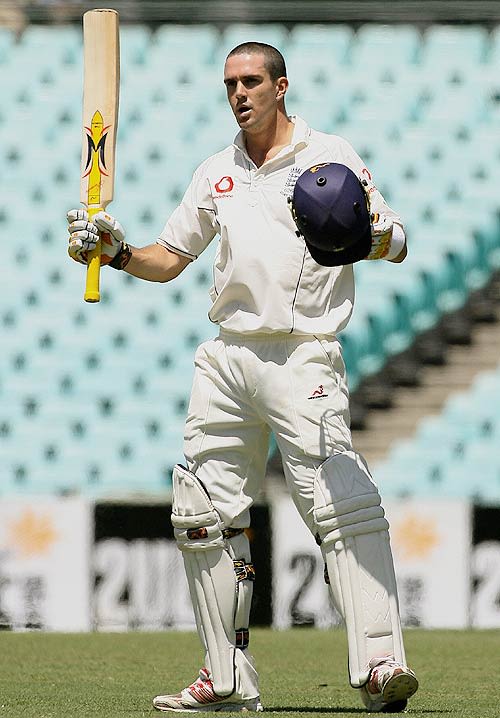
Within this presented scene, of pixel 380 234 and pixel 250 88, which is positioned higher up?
pixel 250 88

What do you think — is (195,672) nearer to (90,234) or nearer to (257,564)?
(90,234)

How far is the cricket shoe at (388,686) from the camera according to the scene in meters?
3.69

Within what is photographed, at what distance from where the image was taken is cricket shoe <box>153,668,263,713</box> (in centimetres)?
394

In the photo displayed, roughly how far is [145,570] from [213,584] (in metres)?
3.23

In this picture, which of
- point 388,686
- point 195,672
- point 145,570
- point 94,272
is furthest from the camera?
point 145,570

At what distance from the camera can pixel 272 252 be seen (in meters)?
3.92

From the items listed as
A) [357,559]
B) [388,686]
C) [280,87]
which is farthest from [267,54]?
[388,686]

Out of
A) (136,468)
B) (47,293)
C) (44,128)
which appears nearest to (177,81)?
(44,128)

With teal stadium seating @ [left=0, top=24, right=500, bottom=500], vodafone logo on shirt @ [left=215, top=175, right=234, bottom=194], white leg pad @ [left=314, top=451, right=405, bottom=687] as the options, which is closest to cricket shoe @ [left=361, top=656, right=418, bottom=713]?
white leg pad @ [left=314, top=451, right=405, bottom=687]

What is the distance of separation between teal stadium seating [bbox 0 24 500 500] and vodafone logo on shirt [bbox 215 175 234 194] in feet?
15.8

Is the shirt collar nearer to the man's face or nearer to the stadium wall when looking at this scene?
the man's face

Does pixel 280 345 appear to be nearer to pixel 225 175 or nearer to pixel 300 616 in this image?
pixel 225 175

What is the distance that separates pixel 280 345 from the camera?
3.97m

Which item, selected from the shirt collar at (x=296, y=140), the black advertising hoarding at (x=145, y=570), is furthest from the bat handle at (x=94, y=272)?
the black advertising hoarding at (x=145, y=570)
